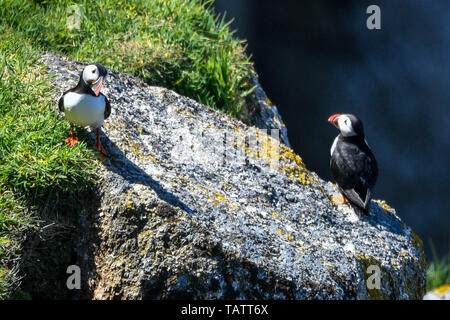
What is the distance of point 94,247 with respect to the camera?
4.14 metres

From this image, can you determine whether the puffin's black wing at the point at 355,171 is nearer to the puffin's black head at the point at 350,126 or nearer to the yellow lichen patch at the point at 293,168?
the puffin's black head at the point at 350,126

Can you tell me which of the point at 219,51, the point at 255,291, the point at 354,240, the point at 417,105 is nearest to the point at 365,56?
the point at 417,105

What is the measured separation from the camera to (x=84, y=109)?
4.13 m

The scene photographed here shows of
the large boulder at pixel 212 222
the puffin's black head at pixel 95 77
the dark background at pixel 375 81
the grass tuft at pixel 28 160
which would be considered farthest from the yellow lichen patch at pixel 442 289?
the puffin's black head at pixel 95 77

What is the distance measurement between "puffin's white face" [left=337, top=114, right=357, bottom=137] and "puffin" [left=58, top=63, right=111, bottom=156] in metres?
2.00

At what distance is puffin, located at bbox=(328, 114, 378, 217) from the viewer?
4.89 metres

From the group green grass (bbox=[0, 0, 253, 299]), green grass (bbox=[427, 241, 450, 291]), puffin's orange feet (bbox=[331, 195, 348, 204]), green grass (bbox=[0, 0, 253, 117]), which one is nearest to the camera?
green grass (bbox=[0, 0, 253, 299])

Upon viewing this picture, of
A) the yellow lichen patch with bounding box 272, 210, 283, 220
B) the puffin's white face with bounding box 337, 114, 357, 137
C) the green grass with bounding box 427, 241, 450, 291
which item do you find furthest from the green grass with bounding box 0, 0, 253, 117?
the green grass with bounding box 427, 241, 450, 291

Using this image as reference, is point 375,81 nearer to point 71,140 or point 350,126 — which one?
point 350,126

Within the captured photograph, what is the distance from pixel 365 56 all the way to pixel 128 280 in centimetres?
718

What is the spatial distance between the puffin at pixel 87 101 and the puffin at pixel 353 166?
1943 mm

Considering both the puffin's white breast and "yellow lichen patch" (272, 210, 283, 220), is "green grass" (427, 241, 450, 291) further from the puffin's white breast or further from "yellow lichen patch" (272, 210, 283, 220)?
the puffin's white breast

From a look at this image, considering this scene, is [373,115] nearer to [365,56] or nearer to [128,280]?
[365,56]

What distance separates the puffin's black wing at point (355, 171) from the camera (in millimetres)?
4891
